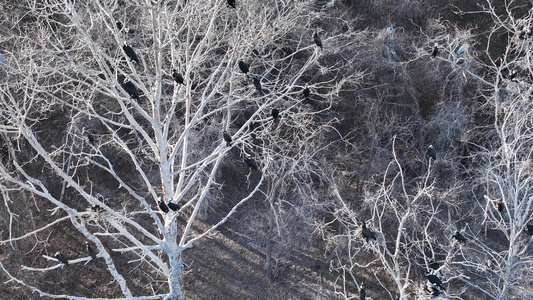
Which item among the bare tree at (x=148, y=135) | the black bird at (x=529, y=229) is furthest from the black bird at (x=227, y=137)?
the black bird at (x=529, y=229)

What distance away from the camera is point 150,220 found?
45.9 feet

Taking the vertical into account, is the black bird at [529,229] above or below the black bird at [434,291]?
below

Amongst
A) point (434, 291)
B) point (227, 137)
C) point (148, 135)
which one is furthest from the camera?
point (148, 135)

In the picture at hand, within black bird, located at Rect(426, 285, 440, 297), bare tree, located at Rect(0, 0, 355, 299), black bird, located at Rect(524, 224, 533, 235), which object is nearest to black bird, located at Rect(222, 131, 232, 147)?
bare tree, located at Rect(0, 0, 355, 299)

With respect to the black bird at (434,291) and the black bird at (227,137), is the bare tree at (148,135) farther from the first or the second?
the black bird at (434,291)

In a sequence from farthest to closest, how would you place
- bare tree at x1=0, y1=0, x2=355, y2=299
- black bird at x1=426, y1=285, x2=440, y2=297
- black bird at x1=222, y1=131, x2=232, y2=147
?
1. bare tree at x1=0, y1=0, x2=355, y2=299
2. black bird at x1=222, y1=131, x2=232, y2=147
3. black bird at x1=426, y1=285, x2=440, y2=297

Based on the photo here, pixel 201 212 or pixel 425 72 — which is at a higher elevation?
pixel 425 72

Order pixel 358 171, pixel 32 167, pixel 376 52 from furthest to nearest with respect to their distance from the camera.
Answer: pixel 32 167 → pixel 358 171 → pixel 376 52

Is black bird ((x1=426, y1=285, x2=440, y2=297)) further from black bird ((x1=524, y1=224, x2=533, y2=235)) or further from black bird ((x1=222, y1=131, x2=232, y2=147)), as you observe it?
black bird ((x1=222, y1=131, x2=232, y2=147))

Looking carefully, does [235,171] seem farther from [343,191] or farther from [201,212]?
[343,191]

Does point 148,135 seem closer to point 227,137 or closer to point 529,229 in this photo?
point 227,137

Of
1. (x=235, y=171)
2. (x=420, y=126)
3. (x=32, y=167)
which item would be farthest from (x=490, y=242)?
(x=32, y=167)

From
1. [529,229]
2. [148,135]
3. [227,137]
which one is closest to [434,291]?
[529,229]

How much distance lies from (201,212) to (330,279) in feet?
13.8
